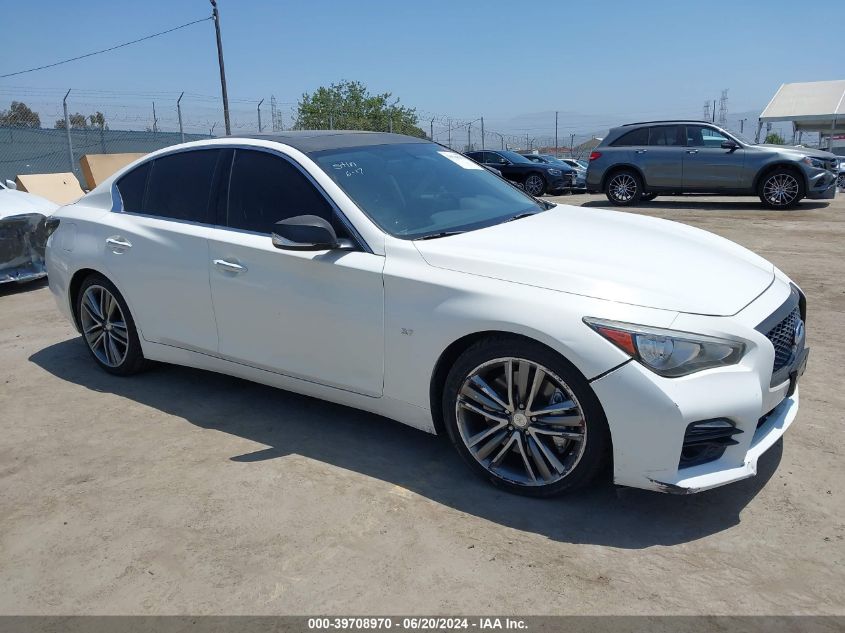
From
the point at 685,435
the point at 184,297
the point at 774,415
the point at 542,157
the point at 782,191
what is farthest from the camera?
the point at 542,157

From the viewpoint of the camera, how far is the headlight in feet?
9.34

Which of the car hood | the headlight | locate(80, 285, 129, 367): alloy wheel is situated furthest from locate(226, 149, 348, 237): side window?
the headlight

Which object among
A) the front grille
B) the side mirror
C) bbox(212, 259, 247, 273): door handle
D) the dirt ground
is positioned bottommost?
the dirt ground

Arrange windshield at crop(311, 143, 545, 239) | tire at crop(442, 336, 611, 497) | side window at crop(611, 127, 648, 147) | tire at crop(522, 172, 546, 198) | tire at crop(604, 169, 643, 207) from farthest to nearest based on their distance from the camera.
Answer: tire at crop(522, 172, 546, 198) < tire at crop(604, 169, 643, 207) < side window at crop(611, 127, 648, 147) < windshield at crop(311, 143, 545, 239) < tire at crop(442, 336, 611, 497)

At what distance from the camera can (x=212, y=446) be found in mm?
3988

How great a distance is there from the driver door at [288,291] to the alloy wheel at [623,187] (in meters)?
12.2

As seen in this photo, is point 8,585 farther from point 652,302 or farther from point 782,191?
point 782,191

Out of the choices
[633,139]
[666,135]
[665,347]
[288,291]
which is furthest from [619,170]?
[665,347]

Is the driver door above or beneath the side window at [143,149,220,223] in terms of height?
beneath

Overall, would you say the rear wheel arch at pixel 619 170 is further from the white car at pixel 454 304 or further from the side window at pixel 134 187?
the side window at pixel 134 187

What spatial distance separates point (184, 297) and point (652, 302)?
2699mm

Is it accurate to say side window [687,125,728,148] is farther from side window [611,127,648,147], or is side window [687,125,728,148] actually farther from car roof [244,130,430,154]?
car roof [244,130,430,154]

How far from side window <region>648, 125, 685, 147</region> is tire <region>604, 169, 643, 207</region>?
0.75 metres
